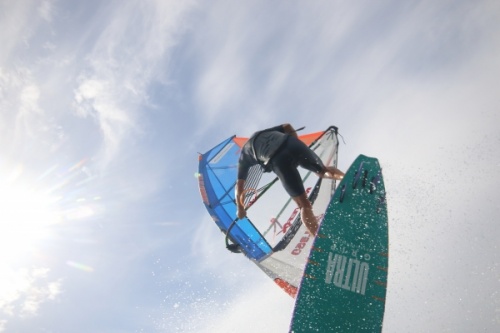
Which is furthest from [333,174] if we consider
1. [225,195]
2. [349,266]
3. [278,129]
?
[225,195]

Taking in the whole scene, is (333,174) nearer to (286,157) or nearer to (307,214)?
(307,214)

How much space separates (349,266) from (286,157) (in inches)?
66.6

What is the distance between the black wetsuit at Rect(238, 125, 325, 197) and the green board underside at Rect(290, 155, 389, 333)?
0.59 metres

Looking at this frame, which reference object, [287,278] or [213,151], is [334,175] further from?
[213,151]

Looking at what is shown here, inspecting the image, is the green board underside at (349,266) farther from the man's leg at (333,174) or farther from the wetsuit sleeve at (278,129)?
the wetsuit sleeve at (278,129)

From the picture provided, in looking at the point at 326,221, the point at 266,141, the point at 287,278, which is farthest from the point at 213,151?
the point at 326,221

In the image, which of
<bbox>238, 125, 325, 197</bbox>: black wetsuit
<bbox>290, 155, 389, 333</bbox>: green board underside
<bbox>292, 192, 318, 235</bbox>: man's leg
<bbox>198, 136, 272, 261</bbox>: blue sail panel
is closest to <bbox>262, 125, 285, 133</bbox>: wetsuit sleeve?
<bbox>238, 125, 325, 197</bbox>: black wetsuit

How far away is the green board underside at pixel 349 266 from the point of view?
445cm

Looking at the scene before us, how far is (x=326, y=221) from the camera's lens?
5.10 metres

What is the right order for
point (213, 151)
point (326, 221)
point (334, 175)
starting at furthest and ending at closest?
point (213, 151) < point (334, 175) < point (326, 221)

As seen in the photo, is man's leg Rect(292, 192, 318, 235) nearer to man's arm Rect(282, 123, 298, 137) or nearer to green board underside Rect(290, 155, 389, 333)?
green board underside Rect(290, 155, 389, 333)

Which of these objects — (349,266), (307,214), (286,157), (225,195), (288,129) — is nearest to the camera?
(349,266)

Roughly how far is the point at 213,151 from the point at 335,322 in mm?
6008

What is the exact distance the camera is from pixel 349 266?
4.81 m
